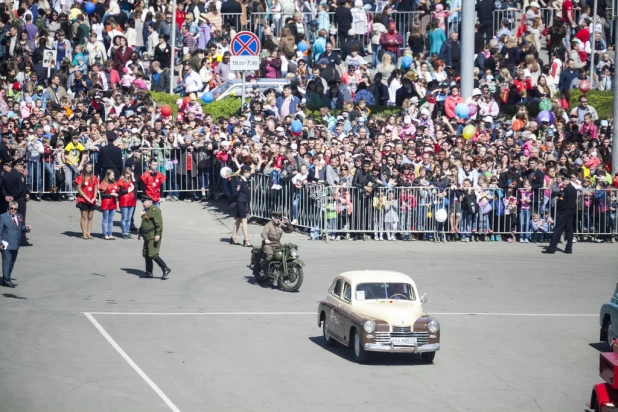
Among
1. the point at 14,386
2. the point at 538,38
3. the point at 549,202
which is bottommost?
the point at 14,386

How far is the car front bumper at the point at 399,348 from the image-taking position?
18.8 meters

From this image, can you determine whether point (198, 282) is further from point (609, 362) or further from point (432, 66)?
point (432, 66)

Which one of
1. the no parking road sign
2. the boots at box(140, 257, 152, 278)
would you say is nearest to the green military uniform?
the boots at box(140, 257, 152, 278)

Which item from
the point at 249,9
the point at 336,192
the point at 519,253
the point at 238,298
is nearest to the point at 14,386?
the point at 238,298

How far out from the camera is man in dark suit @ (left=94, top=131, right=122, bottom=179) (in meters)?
30.0

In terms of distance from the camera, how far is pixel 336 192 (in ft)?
96.7

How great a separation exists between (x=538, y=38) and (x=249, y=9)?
9950 mm

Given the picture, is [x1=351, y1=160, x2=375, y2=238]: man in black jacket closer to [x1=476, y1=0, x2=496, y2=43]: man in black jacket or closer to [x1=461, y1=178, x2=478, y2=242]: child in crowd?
[x1=461, y1=178, x2=478, y2=242]: child in crowd

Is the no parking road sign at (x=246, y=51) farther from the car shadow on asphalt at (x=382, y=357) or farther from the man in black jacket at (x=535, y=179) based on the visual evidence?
the car shadow on asphalt at (x=382, y=357)

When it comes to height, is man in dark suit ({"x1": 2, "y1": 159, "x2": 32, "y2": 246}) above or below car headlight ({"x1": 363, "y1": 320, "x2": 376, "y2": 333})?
above

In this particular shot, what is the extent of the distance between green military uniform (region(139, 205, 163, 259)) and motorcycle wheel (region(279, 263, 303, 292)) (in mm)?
2710

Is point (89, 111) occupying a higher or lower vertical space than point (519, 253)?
higher

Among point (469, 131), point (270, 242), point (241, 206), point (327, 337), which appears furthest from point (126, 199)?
point (327, 337)

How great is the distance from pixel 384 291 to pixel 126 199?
34.8 ft
